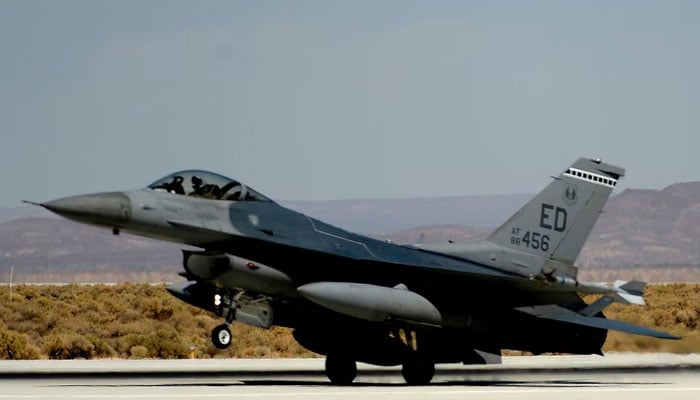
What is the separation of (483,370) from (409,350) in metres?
5.80

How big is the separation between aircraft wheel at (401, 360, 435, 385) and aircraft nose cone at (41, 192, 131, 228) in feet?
19.6

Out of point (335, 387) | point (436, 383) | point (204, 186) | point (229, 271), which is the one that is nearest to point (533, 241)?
point (436, 383)

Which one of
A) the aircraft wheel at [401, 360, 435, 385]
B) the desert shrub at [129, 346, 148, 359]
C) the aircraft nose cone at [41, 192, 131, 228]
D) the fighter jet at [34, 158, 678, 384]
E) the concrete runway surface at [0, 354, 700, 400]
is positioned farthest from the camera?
the desert shrub at [129, 346, 148, 359]

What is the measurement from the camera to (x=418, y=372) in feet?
89.1

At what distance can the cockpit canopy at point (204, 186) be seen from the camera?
25516mm

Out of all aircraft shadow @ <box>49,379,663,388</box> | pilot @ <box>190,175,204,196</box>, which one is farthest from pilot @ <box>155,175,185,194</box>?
aircraft shadow @ <box>49,379,663,388</box>

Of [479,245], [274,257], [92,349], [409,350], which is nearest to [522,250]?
[479,245]

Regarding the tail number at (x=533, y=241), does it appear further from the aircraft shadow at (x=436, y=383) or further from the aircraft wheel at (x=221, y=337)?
the aircraft wheel at (x=221, y=337)

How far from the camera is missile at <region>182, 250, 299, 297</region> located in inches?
997

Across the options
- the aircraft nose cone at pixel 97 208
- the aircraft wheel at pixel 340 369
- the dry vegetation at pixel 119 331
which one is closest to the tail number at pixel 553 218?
the aircraft wheel at pixel 340 369

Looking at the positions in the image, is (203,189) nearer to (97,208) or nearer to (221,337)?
(97,208)

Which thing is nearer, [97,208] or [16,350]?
[97,208]

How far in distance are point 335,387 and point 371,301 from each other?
1.94 metres

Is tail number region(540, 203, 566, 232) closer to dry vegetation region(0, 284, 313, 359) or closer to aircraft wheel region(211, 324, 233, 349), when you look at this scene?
aircraft wheel region(211, 324, 233, 349)
